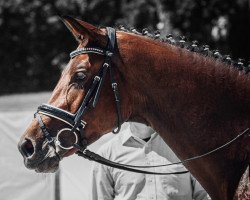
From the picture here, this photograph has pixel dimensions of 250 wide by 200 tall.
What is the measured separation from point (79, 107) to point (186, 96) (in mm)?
704

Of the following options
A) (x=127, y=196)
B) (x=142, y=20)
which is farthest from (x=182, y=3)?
(x=127, y=196)

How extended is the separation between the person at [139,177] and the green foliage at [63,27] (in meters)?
17.7

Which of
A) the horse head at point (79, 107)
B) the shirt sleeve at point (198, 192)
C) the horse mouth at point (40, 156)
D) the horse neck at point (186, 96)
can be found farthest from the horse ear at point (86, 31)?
the shirt sleeve at point (198, 192)

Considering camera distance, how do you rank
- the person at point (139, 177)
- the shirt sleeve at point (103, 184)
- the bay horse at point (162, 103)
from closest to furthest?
the bay horse at point (162, 103) → the person at point (139, 177) → the shirt sleeve at point (103, 184)

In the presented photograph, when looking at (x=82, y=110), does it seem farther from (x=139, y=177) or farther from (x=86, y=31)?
(x=139, y=177)

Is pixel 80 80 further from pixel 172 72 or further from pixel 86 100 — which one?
pixel 172 72

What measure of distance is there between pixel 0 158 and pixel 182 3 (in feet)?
58.4

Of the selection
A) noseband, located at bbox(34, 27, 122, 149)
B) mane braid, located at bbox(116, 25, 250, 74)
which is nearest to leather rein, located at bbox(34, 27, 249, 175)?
noseband, located at bbox(34, 27, 122, 149)

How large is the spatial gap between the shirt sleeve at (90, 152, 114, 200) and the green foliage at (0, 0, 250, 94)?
17827 mm

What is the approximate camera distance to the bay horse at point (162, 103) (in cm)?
333

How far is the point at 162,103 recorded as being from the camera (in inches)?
136

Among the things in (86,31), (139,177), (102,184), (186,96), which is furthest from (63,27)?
(186,96)

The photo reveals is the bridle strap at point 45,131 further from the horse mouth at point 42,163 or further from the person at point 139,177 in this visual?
the person at point 139,177

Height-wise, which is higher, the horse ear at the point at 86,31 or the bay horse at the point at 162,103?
the horse ear at the point at 86,31
